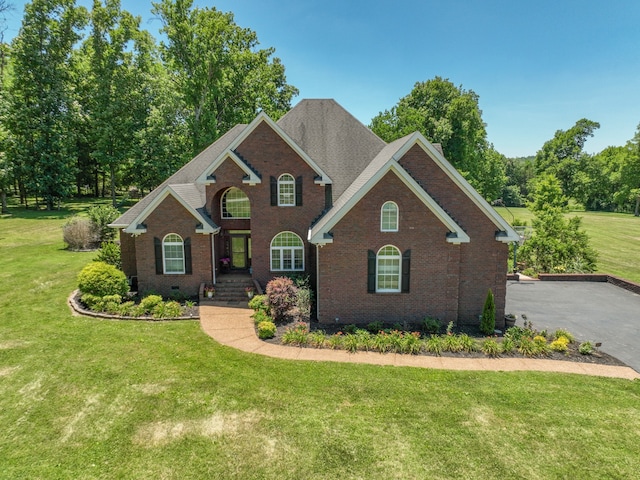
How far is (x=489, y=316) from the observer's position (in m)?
15.0

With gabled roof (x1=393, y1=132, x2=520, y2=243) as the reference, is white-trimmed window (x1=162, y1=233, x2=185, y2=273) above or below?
below

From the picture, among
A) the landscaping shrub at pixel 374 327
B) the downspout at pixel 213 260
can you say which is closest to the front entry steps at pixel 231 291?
the downspout at pixel 213 260

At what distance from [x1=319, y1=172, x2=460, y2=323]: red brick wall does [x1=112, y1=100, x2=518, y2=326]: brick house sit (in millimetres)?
43

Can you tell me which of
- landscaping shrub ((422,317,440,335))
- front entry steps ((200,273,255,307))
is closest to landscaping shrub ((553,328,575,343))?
landscaping shrub ((422,317,440,335))

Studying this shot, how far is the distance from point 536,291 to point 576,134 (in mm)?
92665

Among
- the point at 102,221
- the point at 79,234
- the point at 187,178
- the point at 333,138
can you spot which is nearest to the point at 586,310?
the point at 333,138

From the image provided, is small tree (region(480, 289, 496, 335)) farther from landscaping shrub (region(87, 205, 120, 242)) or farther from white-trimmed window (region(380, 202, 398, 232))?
landscaping shrub (region(87, 205, 120, 242))

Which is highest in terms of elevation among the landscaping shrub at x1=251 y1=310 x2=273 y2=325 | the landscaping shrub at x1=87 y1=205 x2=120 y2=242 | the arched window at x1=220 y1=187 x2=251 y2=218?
the arched window at x1=220 y1=187 x2=251 y2=218

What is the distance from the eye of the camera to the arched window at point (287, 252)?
63.1 ft

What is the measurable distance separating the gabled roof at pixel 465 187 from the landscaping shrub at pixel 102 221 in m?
24.7

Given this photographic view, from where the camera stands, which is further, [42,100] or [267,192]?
[42,100]

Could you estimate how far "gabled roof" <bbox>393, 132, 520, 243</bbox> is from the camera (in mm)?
15234

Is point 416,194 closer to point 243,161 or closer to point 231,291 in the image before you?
point 243,161

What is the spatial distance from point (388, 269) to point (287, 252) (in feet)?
20.3
